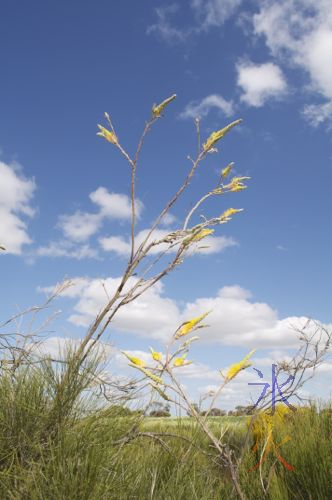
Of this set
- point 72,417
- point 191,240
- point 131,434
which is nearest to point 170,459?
point 131,434

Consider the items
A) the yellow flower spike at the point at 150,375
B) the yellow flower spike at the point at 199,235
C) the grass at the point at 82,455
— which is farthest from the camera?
the yellow flower spike at the point at 199,235

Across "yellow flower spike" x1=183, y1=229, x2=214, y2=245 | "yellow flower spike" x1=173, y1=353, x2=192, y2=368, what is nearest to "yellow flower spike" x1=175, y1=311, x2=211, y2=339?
"yellow flower spike" x1=173, y1=353, x2=192, y2=368

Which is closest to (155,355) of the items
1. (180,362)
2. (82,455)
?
(180,362)

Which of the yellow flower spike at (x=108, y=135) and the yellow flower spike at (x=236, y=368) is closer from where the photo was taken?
the yellow flower spike at (x=236, y=368)

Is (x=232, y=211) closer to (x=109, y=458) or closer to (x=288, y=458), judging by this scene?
(x=109, y=458)

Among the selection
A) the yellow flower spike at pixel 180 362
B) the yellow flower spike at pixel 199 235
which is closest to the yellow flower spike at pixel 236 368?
the yellow flower spike at pixel 180 362

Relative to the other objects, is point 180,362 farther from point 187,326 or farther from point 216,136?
point 216,136

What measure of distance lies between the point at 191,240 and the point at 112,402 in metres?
0.93

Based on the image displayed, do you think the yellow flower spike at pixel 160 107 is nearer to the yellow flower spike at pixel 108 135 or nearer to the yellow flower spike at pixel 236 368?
the yellow flower spike at pixel 108 135

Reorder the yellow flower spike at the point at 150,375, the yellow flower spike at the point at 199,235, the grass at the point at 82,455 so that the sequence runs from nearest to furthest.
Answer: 1. the yellow flower spike at the point at 150,375
2. the grass at the point at 82,455
3. the yellow flower spike at the point at 199,235

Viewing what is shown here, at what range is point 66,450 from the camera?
2143 mm

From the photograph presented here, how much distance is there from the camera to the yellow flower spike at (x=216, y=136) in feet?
7.66

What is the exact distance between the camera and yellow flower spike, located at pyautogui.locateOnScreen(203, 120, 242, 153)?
2.33m

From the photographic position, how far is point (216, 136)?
8.05ft
